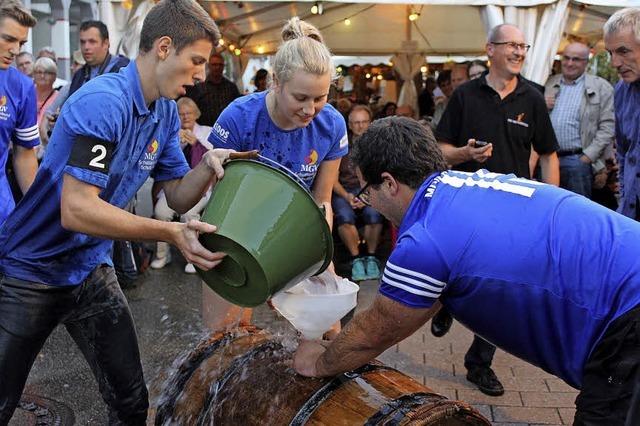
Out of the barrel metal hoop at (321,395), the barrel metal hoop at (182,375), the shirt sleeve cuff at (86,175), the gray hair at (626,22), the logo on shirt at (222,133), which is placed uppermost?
the gray hair at (626,22)

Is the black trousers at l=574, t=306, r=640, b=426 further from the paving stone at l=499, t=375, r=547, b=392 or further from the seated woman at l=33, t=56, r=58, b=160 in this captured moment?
the seated woman at l=33, t=56, r=58, b=160

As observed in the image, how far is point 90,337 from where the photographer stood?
2771 mm

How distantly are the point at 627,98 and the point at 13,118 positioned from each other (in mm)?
3599

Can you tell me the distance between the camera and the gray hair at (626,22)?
3.65m

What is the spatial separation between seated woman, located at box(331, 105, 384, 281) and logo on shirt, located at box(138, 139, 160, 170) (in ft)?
13.4

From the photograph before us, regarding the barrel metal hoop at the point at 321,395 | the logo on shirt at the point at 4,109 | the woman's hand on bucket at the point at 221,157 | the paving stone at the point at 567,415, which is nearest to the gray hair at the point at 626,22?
the paving stone at the point at 567,415

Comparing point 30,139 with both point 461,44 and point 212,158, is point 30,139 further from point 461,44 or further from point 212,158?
point 461,44

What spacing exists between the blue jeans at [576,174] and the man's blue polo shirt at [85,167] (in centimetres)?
468

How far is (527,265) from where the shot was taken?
201cm

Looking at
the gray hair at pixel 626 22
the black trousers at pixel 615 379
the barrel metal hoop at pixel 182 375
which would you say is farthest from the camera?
the gray hair at pixel 626 22

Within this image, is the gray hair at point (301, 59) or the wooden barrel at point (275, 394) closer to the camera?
the wooden barrel at point (275, 394)

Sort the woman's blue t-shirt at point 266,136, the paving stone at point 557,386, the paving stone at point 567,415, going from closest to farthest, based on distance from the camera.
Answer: the woman's blue t-shirt at point 266,136 → the paving stone at point 567,415 → the paving stone at point 557,386

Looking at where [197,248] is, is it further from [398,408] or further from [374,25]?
[374,25]

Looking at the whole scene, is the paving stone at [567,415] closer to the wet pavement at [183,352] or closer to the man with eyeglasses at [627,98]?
the wet pavement at [183,352]
